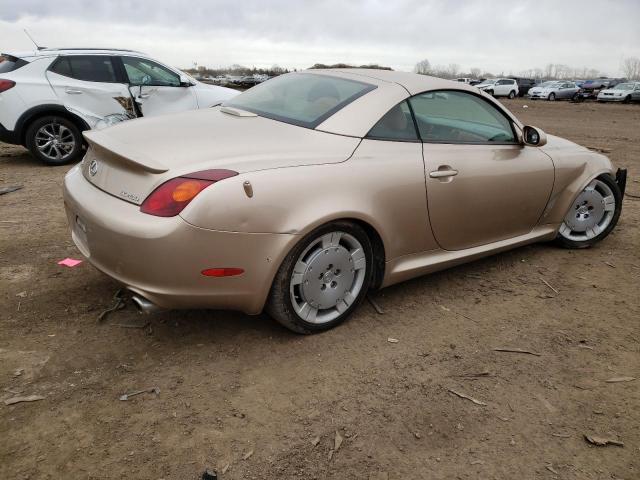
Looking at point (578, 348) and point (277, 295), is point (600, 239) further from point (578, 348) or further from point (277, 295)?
point (277, 295)

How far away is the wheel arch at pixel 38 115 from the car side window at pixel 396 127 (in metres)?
5.76

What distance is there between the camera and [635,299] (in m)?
3.77

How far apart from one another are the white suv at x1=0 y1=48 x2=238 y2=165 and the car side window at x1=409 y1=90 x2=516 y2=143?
18.4 ft

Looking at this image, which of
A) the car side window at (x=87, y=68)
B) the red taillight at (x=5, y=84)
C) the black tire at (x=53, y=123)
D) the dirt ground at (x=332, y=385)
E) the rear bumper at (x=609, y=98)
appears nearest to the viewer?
the dirt ground at (x=332, y=385)

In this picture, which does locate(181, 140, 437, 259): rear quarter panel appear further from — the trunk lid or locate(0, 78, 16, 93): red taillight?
locate(0, 78, 16, 93): red taillight

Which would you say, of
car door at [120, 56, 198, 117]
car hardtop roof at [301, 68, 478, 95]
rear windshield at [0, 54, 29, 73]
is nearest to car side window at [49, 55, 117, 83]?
car door at [120, 56, 198, 117]

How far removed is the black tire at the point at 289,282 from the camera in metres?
2.78

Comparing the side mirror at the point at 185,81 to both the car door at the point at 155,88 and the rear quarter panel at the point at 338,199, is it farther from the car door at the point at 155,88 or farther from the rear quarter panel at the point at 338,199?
the rear quarter panel at the point at 338,199

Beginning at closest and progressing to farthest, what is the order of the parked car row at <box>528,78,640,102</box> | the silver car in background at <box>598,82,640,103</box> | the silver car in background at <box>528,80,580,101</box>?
the silver car in background at <box>598,82,640,103</box> < the parked car row at <box>528,78,640,102</box> < the silver car in background at <box>528,80,580,101</box>

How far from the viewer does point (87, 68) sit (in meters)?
7.61

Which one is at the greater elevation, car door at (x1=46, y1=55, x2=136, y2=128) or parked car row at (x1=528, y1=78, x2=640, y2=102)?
car door at (x1=46, y1=55, x2=136, y2=128)

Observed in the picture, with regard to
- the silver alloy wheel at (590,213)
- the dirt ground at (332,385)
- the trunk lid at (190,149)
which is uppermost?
the trunk lid at (190,149)

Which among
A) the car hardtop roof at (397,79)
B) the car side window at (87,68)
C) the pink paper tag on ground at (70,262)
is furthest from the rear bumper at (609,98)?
the pink paper tag on ground at (70,262)

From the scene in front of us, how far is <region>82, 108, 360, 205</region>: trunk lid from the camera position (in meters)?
2.60
